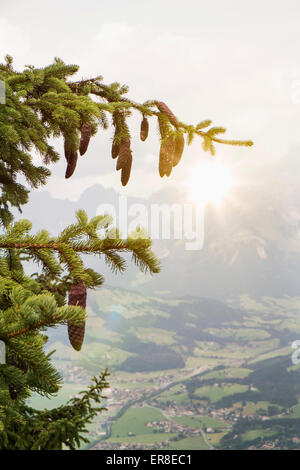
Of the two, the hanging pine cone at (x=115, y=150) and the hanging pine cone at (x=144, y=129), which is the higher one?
the hanging pine cone at (x=144, y=129)

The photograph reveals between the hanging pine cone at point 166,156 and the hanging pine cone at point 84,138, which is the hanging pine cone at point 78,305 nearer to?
the hanging pine cone at point 166,156

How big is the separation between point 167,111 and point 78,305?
10.2 ft

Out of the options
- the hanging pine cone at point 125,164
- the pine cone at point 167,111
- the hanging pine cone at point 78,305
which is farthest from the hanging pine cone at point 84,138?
the hanging pine cone at point 78,305

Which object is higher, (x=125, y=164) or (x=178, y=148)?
(x=178, y=148)

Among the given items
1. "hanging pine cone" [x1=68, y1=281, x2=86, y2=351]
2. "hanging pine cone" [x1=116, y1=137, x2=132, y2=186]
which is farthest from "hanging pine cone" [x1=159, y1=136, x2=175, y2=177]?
"hanging pine cone" [x1=68, y1=281, x2=86, y2=351]

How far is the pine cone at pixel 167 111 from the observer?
15.9 feet

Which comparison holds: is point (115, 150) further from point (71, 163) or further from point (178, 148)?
point (178, 148)

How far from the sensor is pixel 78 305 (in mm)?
2855

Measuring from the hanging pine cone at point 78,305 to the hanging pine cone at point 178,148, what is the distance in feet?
7.92

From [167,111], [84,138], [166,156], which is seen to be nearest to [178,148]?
[166,156]

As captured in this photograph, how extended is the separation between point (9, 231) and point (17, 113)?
167cm
